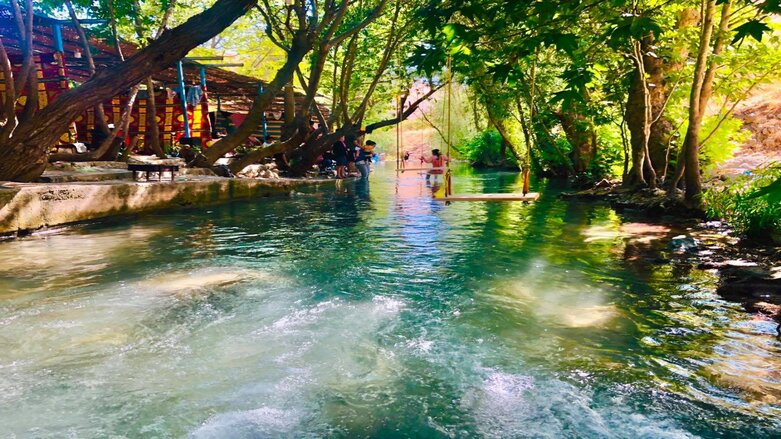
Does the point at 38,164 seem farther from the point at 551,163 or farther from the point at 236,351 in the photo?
the point at 551,163

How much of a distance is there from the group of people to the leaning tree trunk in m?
13.1

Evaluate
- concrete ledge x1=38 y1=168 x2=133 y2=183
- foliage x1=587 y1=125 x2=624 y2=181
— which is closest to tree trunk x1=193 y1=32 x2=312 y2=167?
concrete ledge x1=38 y1=168 x2=133 y2=183

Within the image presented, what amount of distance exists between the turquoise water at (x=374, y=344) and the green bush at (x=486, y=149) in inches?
1267

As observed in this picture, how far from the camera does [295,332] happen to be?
4250mm

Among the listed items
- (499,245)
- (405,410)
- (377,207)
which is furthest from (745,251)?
(377,207)

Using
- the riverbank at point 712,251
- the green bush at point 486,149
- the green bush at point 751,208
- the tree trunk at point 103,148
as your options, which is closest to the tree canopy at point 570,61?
the riverbank at point 712,251

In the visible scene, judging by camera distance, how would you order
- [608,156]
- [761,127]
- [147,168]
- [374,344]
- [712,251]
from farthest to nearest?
[761,127], [608,156], [147,168], [712,251], [374,344]

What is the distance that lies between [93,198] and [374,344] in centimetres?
765

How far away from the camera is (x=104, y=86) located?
8836 mm

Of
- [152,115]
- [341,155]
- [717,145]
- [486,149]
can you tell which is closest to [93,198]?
[152,115]

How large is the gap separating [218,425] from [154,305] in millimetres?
2388

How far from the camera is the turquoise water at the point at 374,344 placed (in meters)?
2.94

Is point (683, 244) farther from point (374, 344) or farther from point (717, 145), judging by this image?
point (717, 145)

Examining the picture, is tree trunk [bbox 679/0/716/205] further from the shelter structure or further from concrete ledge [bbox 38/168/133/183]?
the shelter structure
